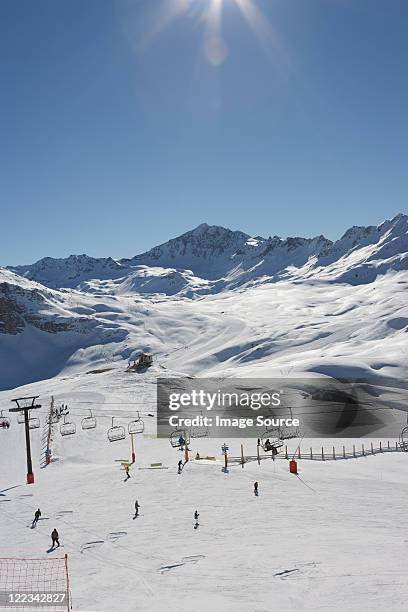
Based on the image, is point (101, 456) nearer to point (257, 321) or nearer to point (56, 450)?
point (56, 450)

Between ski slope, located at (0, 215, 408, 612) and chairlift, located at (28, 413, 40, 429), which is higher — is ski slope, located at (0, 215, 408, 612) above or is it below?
below

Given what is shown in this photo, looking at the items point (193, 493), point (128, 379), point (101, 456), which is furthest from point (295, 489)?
point (128, 379)

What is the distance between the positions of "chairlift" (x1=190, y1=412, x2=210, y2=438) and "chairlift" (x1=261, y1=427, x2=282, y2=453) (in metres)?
6.32

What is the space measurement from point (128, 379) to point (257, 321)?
3749 inches

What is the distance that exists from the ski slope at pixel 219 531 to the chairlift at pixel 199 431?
27.2 ft

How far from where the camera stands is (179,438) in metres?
48.4

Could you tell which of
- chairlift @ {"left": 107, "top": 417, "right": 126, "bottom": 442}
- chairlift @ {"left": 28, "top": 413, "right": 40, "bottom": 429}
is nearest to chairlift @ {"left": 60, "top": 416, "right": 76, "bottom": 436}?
chairlift @ {"left": 28, "top": 413, "right": 40, "bottom": 429}

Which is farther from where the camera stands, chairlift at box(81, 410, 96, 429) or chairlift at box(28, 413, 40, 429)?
chairlift at box(28, 413, 40, 429)

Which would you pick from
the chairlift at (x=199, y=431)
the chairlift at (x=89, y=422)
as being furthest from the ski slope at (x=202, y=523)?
the chairlift at (x=199, y=431)

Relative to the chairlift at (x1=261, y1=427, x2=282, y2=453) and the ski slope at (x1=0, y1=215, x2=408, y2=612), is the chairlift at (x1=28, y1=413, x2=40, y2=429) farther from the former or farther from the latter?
the chairlift at (x1=261, y1=427, x2=282, y2=453)

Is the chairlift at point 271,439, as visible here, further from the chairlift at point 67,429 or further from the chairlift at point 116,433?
the chairlift at point 67,429

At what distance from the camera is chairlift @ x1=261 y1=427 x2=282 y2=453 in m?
43.2

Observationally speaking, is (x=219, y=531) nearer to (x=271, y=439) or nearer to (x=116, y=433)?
(x=271, y=439)

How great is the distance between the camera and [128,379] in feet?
270
